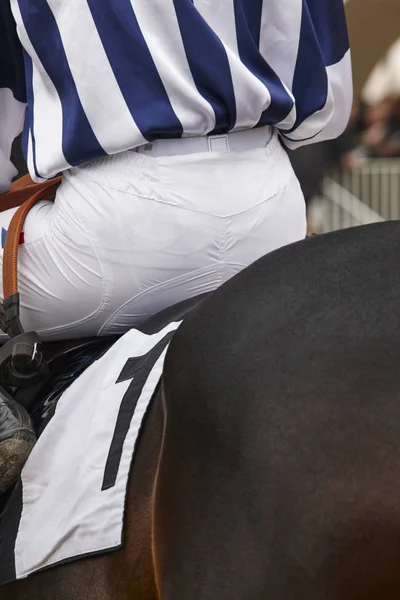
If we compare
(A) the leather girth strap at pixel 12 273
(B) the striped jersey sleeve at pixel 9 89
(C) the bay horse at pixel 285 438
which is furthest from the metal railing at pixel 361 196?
(C) the bay horse at pixel 285 438

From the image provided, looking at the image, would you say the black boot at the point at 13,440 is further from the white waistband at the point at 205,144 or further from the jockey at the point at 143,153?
the white waistband at the point at 205,144

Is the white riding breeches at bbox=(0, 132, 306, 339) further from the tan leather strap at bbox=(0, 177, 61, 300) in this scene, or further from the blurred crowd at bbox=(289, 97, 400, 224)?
the blurred crowd at bbox=(289, 97, 400, 224)

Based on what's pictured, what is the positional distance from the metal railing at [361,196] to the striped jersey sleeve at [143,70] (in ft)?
16.8

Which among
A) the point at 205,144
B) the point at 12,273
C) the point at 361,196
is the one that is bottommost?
the point at 361,196

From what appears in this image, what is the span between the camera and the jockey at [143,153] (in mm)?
1263

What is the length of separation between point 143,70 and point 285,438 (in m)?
0.64

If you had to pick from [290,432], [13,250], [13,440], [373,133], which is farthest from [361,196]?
[290,432]

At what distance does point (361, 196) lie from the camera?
22.3 ft

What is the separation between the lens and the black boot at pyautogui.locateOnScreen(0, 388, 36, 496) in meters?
1.21

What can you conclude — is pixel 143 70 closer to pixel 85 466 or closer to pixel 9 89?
pixel 9 89

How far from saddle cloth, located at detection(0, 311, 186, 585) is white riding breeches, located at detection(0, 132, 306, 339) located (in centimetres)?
12

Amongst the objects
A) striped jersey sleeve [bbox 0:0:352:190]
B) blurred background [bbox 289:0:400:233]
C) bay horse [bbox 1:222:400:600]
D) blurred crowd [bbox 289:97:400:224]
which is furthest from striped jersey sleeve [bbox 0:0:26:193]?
blurred crowd [bbox 289:97:400:224]

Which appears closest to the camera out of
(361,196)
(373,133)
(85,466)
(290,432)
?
(290,432)

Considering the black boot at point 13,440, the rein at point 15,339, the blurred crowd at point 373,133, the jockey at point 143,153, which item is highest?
the jockey at point 143,153
